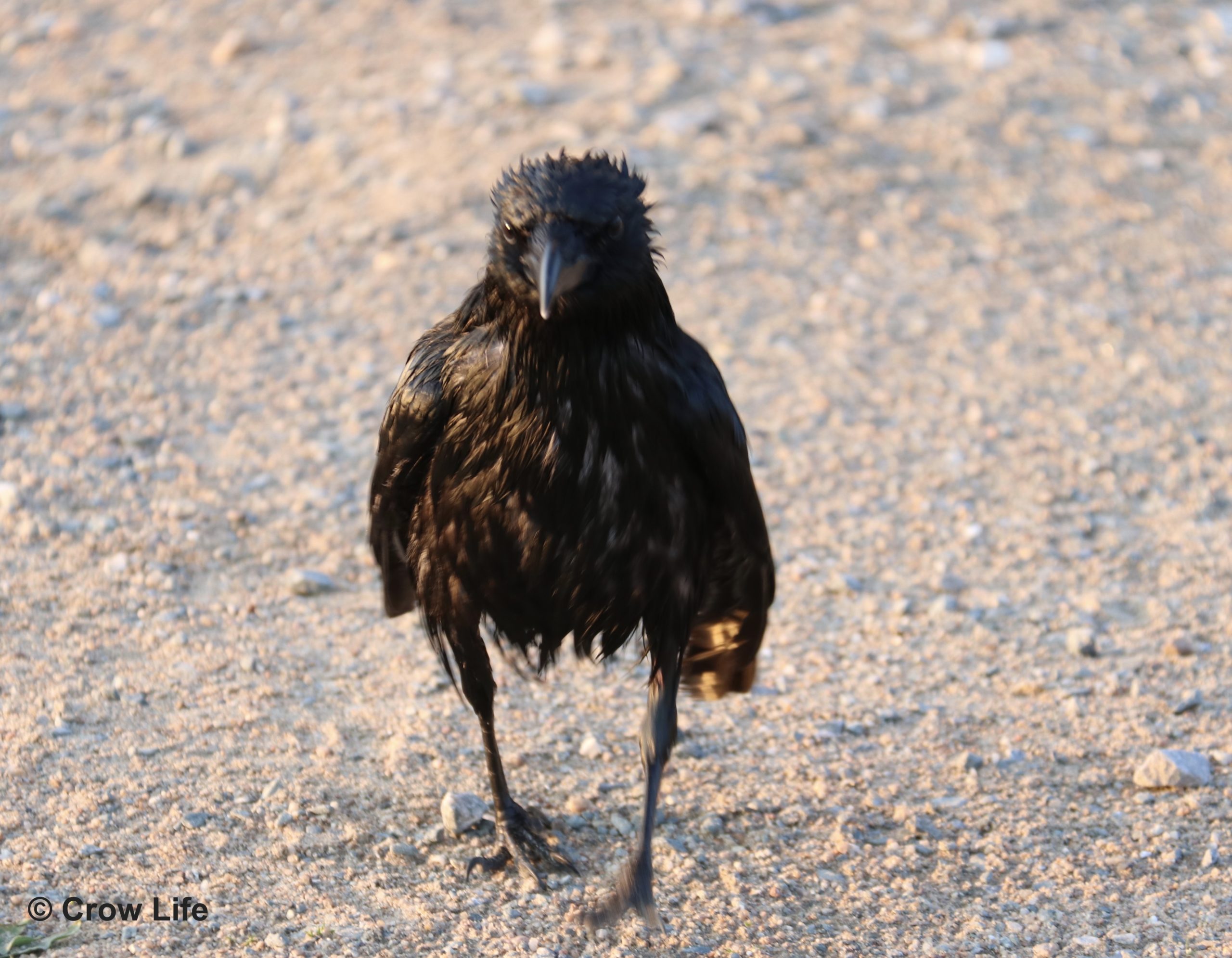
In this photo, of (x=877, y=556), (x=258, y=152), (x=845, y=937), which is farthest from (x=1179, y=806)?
(x=258, y=152)

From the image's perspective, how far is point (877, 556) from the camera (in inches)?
209

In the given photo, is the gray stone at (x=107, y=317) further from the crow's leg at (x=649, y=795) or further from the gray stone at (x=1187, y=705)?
the gray stone at (x=1187, y=705)

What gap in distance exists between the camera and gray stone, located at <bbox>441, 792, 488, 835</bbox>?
12.8 ft

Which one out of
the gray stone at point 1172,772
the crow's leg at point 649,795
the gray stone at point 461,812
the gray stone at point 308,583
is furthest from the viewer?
the gray stone at point 308,583

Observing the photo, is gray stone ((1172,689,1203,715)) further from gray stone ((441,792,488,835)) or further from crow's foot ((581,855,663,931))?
gray stone ((441,792,488,835))

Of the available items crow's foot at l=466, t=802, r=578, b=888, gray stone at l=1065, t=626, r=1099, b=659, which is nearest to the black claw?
crow's foot at l=466, t=802, r=578, b=888

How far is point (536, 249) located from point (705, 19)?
254 inches

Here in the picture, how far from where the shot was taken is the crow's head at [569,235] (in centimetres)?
309

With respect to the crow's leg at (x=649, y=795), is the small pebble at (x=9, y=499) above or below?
above

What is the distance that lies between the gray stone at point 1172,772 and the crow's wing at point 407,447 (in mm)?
2109

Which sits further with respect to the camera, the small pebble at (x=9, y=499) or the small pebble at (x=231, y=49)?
the small pebble at (x=231, y=49)

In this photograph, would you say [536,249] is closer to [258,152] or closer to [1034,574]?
[1034,574]

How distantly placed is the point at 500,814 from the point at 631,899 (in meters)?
0.65

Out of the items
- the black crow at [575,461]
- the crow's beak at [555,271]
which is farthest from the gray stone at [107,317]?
the crow's beak at [555,271]
